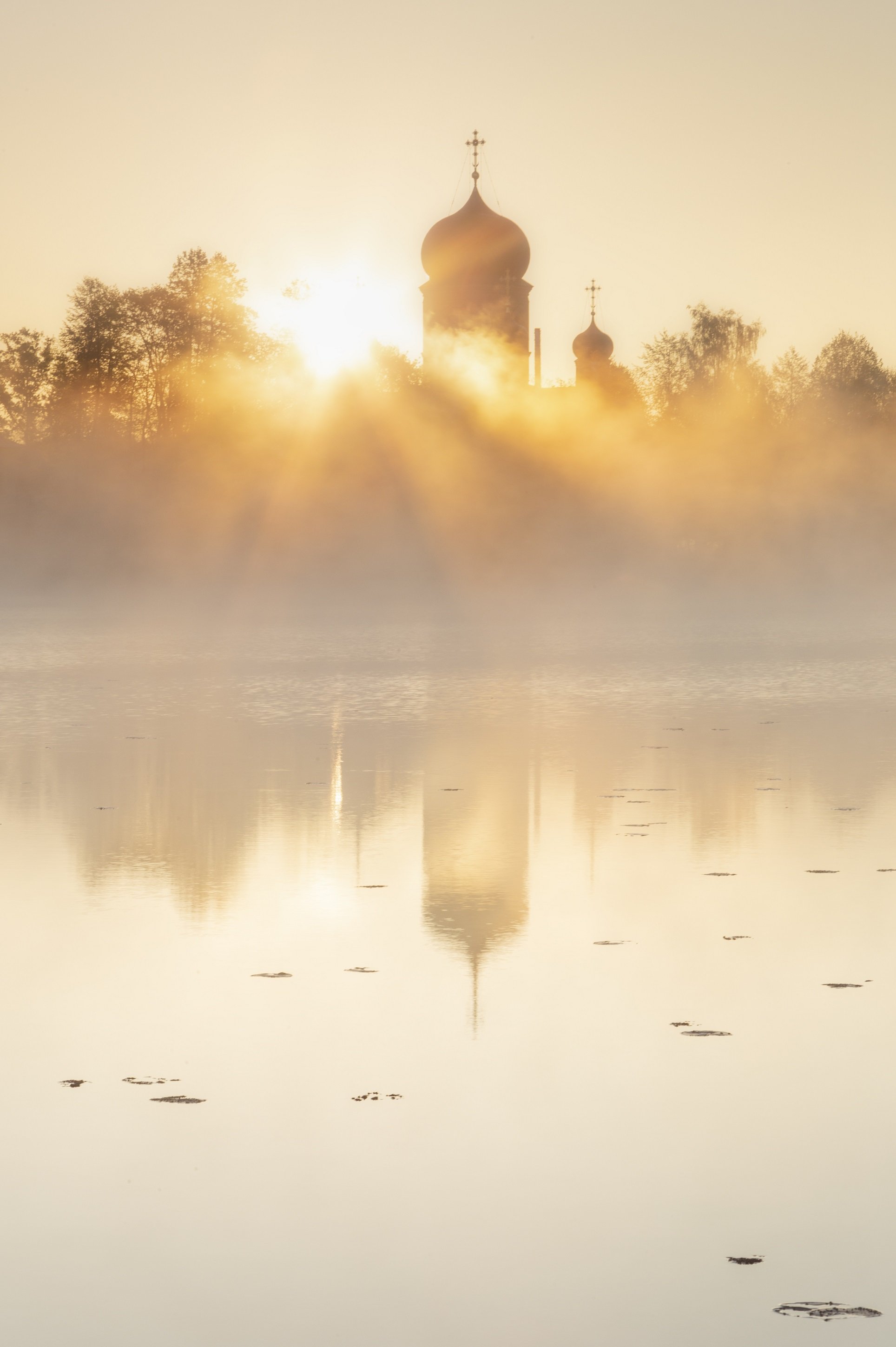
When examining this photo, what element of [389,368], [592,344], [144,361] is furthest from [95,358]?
[592,344]

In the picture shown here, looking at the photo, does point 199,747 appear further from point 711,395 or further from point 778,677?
point 711,395

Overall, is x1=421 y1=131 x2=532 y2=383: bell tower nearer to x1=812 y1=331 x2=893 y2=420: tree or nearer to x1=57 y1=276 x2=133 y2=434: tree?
x1=812 y1=331 x2=893 y2=420: tree

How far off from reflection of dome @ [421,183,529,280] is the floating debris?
8534cm

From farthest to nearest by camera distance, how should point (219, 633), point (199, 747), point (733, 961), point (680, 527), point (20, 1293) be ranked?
point (680, 527) → point (219, 633) → point (199, 747) → point (733, 961) → point (20, 1293)

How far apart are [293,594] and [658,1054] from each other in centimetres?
Answer: 5241

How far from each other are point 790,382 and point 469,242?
16.2 metres

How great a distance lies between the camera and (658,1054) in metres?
5.98

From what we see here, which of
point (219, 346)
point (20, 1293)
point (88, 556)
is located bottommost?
point (20, 1293)

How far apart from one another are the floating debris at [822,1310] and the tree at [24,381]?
69.4m

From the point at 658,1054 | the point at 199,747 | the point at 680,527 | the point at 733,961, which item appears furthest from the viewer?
the point at 680,527

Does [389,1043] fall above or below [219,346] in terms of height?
below

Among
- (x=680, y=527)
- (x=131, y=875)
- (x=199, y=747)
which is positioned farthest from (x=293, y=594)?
(x=131, y=875)

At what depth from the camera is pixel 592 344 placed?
104 metres

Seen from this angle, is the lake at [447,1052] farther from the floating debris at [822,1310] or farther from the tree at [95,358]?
the tree at [95,358]
